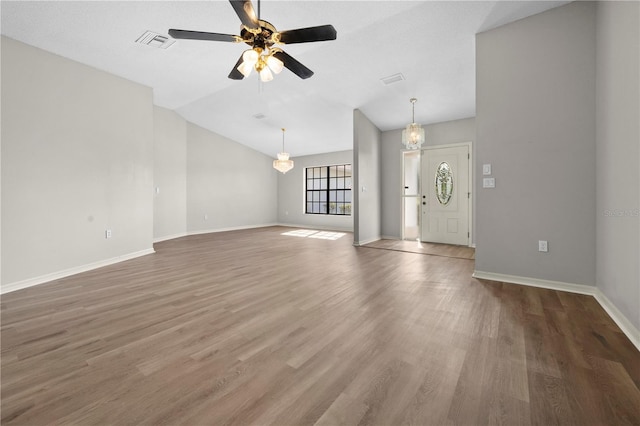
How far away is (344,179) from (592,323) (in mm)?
7323

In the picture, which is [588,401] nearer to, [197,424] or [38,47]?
[197,424]

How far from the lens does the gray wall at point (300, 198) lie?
343 inches

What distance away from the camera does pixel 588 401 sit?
1.23m

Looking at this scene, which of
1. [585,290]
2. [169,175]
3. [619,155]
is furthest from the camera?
[169,175]

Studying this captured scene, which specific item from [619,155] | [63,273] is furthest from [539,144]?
[63,273]

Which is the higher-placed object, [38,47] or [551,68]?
[38,47]

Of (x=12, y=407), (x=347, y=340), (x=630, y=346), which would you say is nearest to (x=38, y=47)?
(x=12, y=407)

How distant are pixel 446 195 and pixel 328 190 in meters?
4.23

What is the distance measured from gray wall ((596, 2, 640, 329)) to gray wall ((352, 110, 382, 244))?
3.66m

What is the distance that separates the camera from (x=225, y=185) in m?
8.38

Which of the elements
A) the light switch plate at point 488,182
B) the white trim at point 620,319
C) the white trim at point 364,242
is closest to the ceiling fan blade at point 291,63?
the light switch plate at point 488,182

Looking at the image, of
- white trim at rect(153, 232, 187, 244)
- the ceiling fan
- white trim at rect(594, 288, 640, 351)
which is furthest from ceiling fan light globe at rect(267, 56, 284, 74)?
white trim at rect(153, 232, 187, 244)

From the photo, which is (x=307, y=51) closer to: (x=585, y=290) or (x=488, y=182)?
(x=488, y=182)

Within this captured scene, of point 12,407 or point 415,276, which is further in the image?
point 415,276
